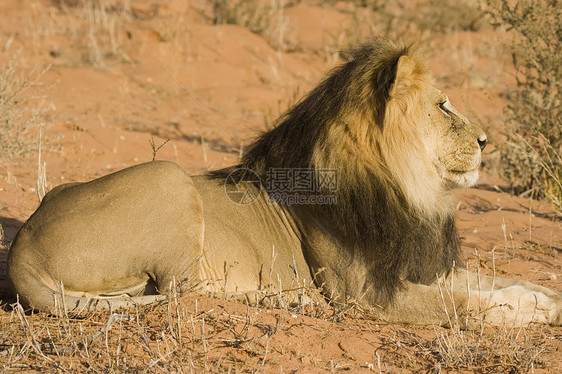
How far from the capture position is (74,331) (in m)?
→ 3.65

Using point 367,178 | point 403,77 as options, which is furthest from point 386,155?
point 403,77

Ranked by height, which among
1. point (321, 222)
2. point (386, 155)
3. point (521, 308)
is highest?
point (386, 155)

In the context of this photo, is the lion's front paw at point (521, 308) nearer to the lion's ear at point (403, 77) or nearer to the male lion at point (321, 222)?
the male lion at point (321, 222)

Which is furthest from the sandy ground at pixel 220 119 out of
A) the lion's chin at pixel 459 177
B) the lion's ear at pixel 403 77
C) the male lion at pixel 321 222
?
the lion's ear at pixel 403 77

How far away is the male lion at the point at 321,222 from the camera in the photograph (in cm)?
403

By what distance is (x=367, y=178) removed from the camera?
4.23m

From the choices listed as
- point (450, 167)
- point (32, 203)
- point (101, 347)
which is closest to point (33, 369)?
point (101, 347)

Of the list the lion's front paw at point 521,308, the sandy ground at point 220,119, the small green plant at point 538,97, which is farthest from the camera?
the small green plant at point 538,97

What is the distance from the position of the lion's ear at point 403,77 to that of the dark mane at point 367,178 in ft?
0.12

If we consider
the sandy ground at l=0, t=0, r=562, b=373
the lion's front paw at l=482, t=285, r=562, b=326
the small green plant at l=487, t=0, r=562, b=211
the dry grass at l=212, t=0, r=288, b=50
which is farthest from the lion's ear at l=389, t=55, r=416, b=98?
the dry grass at l=212, t=0, r=288, b=50

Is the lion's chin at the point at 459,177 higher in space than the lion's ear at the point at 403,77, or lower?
lower

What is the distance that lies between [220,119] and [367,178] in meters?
6.86

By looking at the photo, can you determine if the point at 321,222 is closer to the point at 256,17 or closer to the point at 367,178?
the point at 367,178

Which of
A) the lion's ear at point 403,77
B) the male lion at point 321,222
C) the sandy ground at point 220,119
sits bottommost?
the sandy ground at point 220,119
